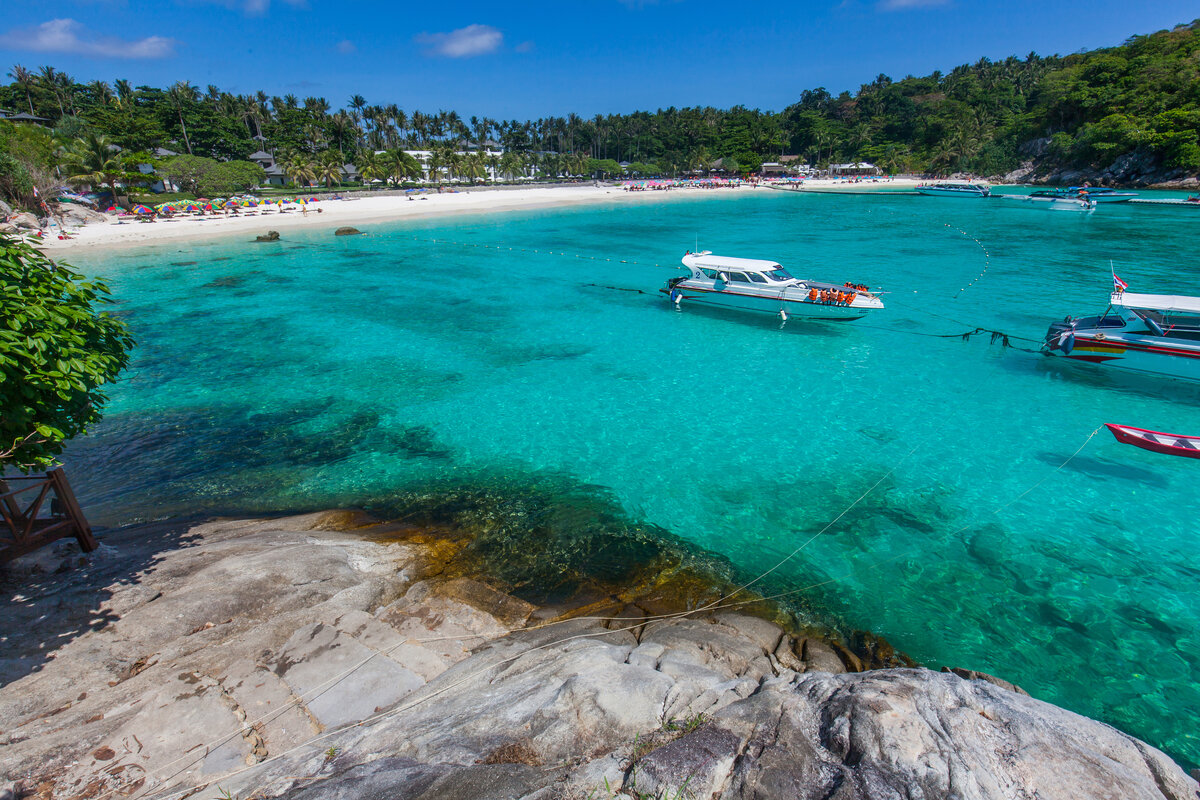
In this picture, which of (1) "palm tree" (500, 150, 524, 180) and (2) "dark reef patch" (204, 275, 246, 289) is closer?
(2) "dark reef patch" (204, 275, 246, 289)

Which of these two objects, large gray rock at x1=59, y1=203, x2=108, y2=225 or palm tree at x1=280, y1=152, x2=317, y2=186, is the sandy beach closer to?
large gray rock at x1=59, y1=203, x2=108, y2=225

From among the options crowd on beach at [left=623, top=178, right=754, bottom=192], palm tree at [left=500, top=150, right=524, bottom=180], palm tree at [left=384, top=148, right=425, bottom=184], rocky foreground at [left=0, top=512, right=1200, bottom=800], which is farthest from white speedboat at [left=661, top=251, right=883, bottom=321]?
palm tree at [left=500, top=150, right=524, bottom=180]

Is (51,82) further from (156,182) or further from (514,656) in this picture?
(514,656)

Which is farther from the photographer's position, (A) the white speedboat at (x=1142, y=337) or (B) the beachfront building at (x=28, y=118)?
(B) the beachfront building at (x=28, y=118)

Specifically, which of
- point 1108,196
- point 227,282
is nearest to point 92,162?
point 227,282

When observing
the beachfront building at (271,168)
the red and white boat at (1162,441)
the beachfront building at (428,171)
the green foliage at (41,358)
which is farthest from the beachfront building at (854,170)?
the green foliage at (41,358)

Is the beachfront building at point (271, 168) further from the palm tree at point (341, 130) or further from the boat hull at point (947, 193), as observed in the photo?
the boat hull at point (947, 193)
